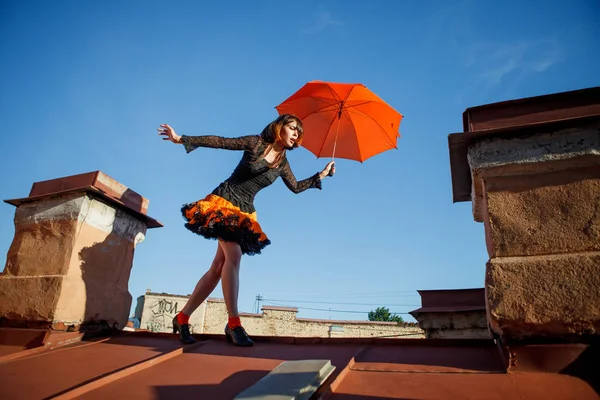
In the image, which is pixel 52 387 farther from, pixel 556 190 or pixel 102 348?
pixel 556 190

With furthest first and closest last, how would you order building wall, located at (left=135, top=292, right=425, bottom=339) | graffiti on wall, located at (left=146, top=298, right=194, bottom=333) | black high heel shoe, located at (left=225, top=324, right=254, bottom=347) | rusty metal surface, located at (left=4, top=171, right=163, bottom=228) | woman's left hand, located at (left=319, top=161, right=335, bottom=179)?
graffiti on wall, located at (left=146, top=298, right=194, bottom=333) < building wall, located at (left=135, top=292, right=425, bottom=339) < woman's left hand, located at (left=319, top=161, right=335, bottom=179) < rusty metal surface, located at (left=4, top=171, right=163, bottom=228) < black high heel shoe, located at (left=225, top=324, right=254, bottom=347)

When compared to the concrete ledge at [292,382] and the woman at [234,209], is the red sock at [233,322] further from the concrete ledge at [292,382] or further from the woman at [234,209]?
the concrete ledge at [292,382]

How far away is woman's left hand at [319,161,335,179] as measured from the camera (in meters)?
3.74

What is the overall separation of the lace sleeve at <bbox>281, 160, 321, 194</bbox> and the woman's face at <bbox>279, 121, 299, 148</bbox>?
0.72 feet

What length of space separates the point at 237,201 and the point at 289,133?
29.1 inches

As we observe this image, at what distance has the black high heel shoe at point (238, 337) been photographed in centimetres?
257

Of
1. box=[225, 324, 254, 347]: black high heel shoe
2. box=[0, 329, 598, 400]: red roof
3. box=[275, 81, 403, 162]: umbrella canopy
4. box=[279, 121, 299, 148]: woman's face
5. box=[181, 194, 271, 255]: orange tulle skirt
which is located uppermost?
box=[275, 81, 403, 162]: umbrella canopy

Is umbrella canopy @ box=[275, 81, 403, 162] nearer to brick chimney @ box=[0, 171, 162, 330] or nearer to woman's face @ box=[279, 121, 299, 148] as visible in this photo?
woman's face @ box=[279, 121, 299, 148]

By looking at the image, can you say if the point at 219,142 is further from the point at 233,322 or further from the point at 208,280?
the point at 233,322

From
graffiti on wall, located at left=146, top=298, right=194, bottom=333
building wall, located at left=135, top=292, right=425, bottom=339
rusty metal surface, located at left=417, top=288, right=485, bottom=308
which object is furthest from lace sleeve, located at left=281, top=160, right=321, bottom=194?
graffiti on wall, located at left=146, top=298, right=194, bottom=333

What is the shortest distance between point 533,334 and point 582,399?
1.27 feet

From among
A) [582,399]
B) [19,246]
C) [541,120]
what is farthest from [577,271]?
[19,246]

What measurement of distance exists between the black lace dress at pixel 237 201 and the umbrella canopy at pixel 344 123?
131 centimetres

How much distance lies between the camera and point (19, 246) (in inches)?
134
